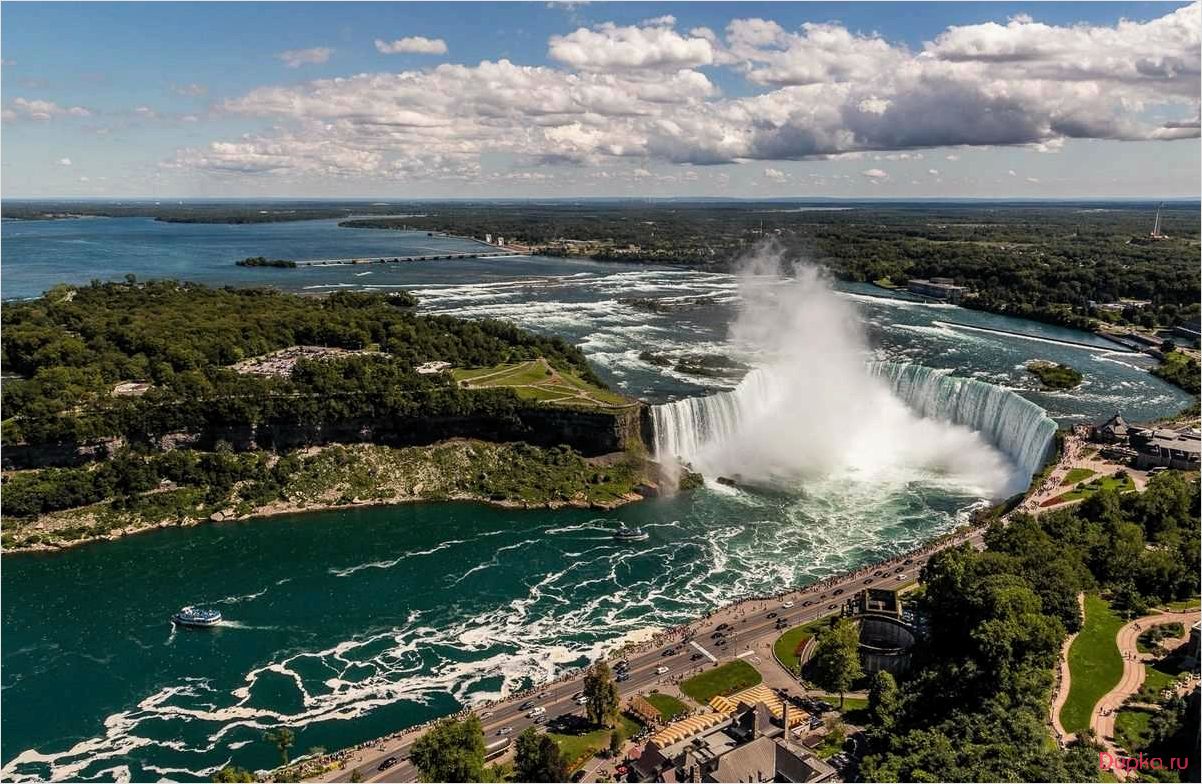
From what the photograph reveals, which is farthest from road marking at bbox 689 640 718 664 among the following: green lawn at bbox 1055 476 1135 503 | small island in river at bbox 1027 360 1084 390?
small island in river at bbox 1027 360 1084 390

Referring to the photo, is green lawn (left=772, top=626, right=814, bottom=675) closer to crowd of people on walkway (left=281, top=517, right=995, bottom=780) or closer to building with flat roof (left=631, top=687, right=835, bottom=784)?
crowd of people on walkway (left=281, top=517, right=995, bottom=780)

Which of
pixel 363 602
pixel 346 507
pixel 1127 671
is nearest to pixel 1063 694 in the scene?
pixel 1127 671

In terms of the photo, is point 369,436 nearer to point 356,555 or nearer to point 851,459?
point 356,555

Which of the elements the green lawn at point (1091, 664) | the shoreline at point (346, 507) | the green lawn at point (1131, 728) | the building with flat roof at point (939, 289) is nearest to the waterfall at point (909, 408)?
the shoreline at point (346, 507)

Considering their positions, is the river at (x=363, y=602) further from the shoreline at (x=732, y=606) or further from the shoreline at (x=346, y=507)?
the shoreline at (x=732, y=606)

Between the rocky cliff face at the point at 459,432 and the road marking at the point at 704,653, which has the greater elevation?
the rocky cliff face at the point at 459,432

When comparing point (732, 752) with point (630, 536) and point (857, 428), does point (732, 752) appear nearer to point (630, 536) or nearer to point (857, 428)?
point (630, 536)
